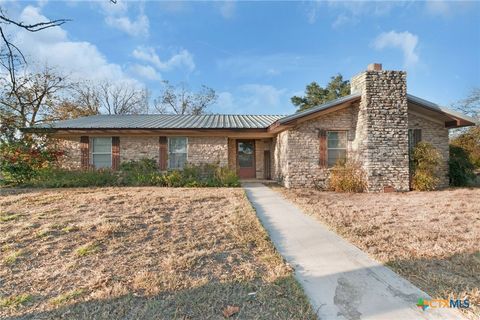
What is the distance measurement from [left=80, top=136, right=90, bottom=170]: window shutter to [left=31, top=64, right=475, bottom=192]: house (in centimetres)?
4

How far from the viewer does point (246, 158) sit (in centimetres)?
1472

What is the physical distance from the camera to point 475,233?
4773 mm

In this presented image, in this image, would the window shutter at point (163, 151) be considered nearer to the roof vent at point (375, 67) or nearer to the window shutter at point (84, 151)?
the window shutter at point (84, 151)

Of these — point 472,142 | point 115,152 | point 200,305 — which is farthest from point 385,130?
point 115,152

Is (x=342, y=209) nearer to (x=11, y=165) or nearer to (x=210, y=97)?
(x=11, y=165)

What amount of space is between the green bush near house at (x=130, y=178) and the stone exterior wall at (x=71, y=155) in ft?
2.08

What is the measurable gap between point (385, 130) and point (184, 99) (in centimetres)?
2621

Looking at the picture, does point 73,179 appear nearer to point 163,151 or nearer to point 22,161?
point 22,161

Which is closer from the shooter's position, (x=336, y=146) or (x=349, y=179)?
(x=349, y=179)

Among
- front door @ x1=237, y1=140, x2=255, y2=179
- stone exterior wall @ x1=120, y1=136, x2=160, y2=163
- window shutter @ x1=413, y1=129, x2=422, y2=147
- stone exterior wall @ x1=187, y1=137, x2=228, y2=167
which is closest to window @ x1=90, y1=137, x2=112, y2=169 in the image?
stone exterior wall @ x1=120, y1=136, x2=160, y2=163

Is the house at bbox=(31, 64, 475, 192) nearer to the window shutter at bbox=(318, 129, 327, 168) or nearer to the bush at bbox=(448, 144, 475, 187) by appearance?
the window shutter at bbox=(318, 129, 327, 168)

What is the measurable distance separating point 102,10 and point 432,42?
11.5 metres

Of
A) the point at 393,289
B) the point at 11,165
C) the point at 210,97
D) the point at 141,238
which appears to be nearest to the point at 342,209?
the point at 393,289

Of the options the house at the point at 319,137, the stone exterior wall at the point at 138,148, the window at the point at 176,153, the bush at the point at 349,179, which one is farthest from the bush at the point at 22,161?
the bush at the point at 349,179
